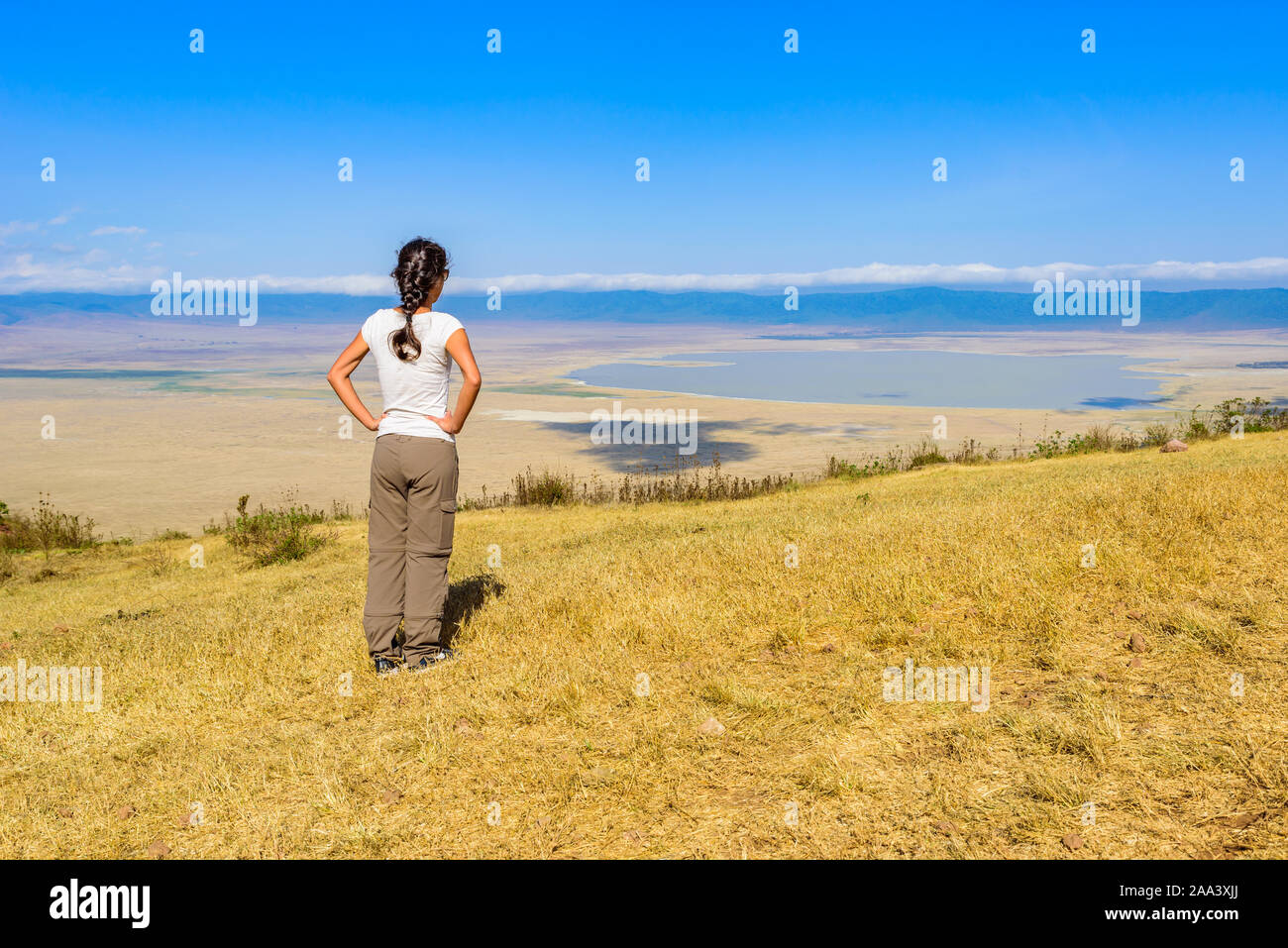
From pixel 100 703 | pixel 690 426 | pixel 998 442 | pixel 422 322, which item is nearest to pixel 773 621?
pixel 422 322

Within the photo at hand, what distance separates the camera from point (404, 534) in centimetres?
514

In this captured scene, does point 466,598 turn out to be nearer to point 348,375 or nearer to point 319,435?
point 348,375

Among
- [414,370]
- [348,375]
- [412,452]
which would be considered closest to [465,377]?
[414,370]

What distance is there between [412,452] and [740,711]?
7.26 ft

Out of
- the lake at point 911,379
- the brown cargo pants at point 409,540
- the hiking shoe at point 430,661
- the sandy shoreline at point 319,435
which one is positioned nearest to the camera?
the brown cargo pants at point 409,540

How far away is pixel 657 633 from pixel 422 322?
2.31 metres

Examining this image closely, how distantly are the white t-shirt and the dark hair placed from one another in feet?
0.12

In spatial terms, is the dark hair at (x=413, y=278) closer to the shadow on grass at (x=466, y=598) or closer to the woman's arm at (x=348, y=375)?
the woman's arm at (x=348, y=375)

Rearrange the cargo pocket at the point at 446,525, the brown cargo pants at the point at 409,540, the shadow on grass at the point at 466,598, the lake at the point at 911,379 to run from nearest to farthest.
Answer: the brown cargo pants at the point at 409,540
the cargo pocket at the point at 446,525
the shadow on grass at the point at 466,598
the lake at the point at 911,379

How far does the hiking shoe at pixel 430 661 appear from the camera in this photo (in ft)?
17.2

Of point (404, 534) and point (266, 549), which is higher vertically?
point (404, 534)

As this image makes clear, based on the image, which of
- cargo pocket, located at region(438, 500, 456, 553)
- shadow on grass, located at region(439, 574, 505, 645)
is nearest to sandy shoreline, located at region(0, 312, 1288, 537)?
shadow on grass, located at region(439, 574, 505, 645)

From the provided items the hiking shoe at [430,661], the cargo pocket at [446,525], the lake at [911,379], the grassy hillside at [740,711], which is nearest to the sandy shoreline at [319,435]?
the lake at [911,379]

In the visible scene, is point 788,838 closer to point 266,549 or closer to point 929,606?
point 929,606
